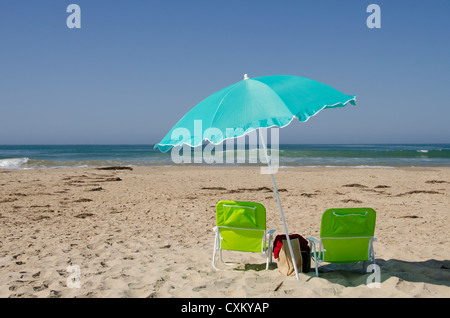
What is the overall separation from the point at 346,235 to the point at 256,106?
1.73 m

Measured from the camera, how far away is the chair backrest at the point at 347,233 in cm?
382

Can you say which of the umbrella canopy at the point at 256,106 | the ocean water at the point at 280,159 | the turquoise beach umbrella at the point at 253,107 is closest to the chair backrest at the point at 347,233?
the turquoise beach umbrella at the point at 253,107

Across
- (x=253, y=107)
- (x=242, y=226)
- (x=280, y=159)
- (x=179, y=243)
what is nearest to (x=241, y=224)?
(x=242, y=226)

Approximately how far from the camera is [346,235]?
3.85m

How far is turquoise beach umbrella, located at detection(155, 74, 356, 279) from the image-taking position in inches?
120

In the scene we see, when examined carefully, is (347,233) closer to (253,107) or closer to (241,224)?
(241,224)

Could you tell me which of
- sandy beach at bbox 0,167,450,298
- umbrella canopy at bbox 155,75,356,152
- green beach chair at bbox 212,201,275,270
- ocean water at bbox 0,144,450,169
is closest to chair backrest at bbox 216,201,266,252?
green beach chair at bbox 212,201,275,270

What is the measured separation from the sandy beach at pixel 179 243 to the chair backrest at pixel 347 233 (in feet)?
0.83

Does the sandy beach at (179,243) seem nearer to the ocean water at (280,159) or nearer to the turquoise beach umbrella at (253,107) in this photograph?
the turquoise beach umbrella at (253,107)

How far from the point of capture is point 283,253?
13.2 ft

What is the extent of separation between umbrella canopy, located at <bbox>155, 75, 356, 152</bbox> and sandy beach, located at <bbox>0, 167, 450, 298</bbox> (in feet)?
4.91

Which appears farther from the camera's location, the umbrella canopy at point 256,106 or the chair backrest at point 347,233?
the chair backrest at point 347,233
